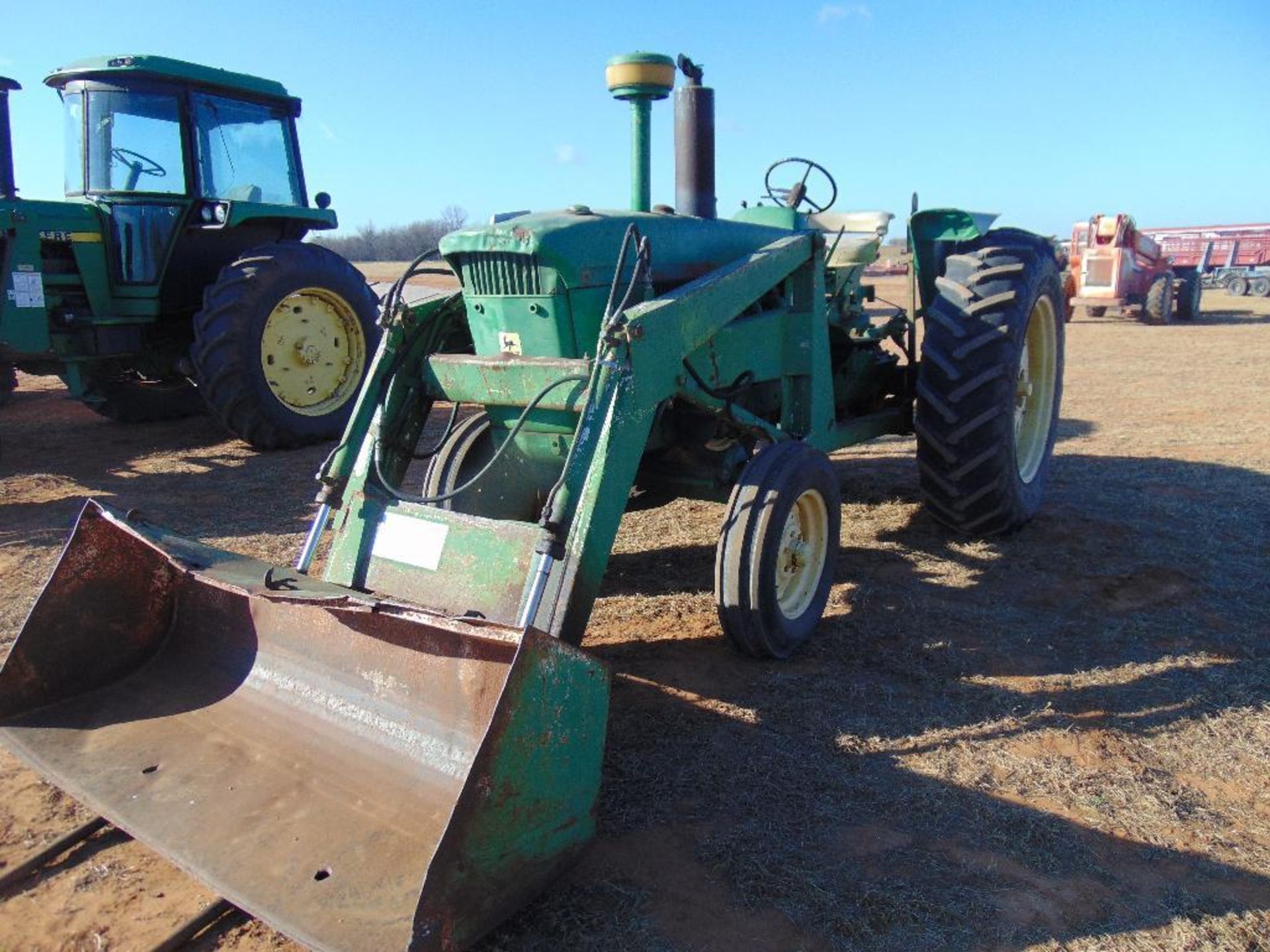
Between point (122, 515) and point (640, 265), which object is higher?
point (640, 265)

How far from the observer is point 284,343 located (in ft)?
24.7

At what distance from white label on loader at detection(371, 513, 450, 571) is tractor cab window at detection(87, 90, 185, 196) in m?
5.48

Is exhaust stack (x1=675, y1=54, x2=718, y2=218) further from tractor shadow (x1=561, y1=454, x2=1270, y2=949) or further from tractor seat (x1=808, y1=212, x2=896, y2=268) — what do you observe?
tractor shadow (x1=561, y1=454, x2=1270, y2=949)

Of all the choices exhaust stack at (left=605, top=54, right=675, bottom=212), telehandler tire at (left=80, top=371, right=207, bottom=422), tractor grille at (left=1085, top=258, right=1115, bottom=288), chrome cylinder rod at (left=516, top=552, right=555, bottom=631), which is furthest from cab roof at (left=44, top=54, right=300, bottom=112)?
tractor grille at (left=1085, top=258, right=1115, bottom=288)

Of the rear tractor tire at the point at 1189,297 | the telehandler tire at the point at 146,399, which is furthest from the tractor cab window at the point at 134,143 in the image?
the rear tractor tire at the point at 1189,297

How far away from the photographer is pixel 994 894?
2.46m

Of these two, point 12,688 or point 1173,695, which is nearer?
point 12,688

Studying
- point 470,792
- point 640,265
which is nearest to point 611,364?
point 640,265

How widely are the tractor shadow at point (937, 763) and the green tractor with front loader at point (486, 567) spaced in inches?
10.9

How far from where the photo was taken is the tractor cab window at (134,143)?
7359mm

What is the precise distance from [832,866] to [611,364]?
1.57 m

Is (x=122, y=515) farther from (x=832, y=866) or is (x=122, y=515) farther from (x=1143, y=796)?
(x=1143, y=796)

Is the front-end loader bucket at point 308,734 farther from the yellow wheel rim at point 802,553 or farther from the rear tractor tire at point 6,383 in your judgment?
the rear tractor tire at point 6,383

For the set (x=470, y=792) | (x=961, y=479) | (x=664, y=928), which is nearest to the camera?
(x=470, y=792)
